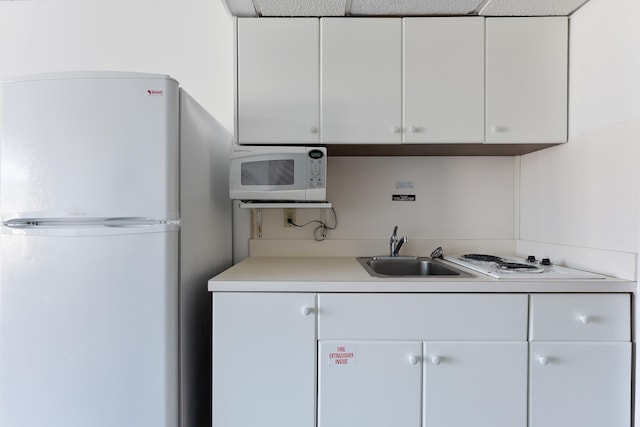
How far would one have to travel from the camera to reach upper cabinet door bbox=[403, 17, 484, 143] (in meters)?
1.48

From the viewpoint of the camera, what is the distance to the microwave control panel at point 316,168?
1504 mm

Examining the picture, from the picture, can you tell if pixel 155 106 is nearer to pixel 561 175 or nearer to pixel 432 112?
pixel 432 112

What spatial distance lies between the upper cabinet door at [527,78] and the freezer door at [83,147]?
4.85ft

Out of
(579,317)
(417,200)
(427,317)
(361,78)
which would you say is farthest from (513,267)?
(361,78)

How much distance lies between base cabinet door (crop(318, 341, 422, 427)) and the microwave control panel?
727 mm

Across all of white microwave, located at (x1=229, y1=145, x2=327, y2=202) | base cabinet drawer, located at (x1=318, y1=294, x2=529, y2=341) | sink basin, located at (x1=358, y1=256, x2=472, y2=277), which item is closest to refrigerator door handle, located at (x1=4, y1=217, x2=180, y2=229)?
white microwave, located at (x1=229, y1=145, x2=327, y2=202)

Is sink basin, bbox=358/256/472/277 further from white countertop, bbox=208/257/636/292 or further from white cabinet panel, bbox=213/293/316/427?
white cabinet panel, bbox=213/293/316/427

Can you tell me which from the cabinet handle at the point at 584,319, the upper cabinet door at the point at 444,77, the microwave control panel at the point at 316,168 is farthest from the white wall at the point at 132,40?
the cabinet handle at the point at 584,319

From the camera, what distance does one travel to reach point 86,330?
3.59 ft

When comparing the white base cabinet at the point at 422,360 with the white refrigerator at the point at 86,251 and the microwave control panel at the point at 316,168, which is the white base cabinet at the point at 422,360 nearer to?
the white refrigerator at the point at 86,251

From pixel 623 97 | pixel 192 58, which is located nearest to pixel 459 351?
pixel 623 97

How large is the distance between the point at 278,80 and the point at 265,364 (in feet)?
4.14

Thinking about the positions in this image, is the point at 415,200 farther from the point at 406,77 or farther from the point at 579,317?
the point at 579,317

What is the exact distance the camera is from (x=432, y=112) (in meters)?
1.50
